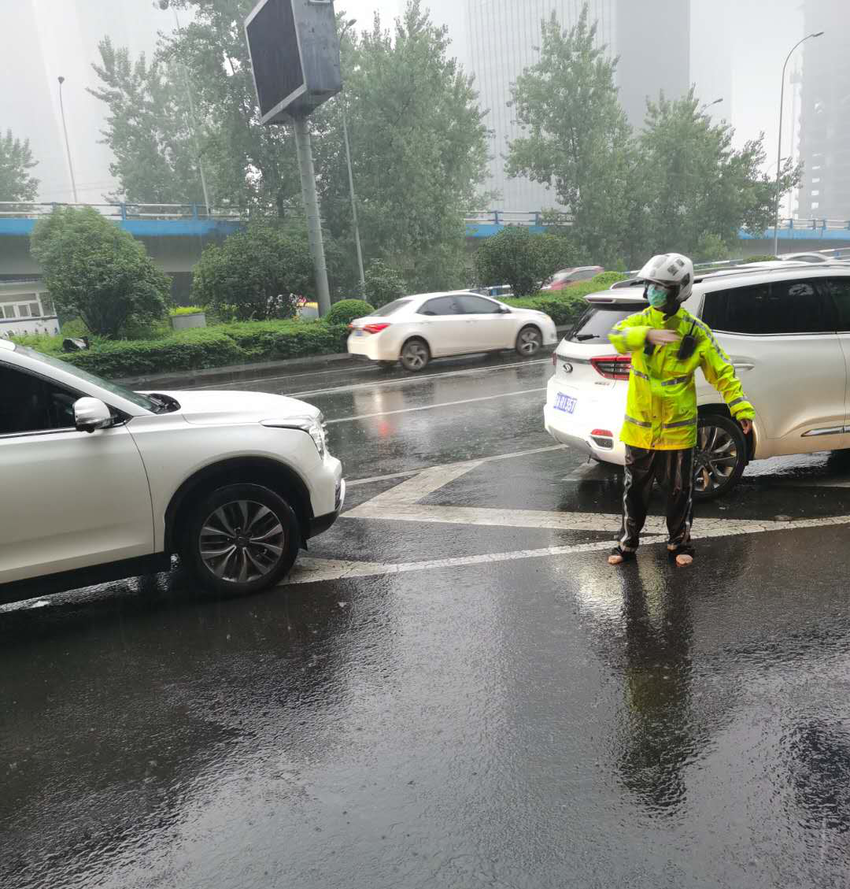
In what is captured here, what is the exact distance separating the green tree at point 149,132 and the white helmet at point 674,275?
5818 centimetres

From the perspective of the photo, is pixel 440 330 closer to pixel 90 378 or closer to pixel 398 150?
pixel 90 378

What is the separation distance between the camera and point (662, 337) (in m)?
4.42

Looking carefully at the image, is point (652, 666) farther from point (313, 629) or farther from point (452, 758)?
point (313, 629)

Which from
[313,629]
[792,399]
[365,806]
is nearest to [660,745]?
[365,806]

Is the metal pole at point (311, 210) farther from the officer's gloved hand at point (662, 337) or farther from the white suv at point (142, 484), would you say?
the officer's gloved hand at point (662, 337)

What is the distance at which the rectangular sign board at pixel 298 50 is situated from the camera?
766 inches

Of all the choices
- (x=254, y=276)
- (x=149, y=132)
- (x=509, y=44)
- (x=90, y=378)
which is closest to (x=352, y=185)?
(x=254, y=276)

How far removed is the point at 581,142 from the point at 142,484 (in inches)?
1613

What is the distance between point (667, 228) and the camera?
4206cm

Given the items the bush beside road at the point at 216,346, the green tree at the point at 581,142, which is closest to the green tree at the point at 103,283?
the bush beside road at the point at 216,346

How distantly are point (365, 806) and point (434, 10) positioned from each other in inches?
7305

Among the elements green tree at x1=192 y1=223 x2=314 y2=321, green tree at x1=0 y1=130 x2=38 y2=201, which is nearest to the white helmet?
green tree at x1=192 y1=223 x2=314 y2=321

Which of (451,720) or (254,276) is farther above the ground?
(254,276)

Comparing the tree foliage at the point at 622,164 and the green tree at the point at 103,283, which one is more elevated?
the tree foliage at the point at 622,164
